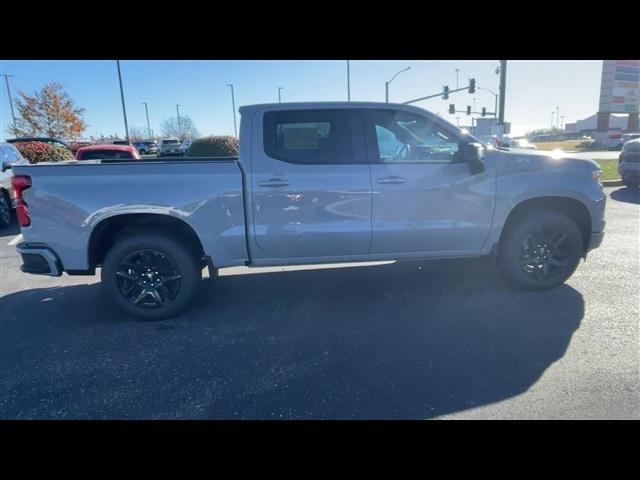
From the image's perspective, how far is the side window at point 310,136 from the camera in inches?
152

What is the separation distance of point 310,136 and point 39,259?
2898mm

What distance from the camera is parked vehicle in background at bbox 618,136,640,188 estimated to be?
10609mm

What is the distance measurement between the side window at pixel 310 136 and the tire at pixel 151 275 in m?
1.40

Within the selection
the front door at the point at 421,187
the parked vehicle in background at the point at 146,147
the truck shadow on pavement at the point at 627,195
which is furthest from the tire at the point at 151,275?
the parked vehicle in background at the point at 146,147

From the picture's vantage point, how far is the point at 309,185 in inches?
149

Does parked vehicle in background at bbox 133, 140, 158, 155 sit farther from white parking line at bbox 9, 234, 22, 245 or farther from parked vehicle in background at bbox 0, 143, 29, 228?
white parking line at bbox 9, 234, 22, 245

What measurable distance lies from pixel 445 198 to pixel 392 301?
125cm

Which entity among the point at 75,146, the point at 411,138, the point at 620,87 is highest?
Result: the point at 620,87

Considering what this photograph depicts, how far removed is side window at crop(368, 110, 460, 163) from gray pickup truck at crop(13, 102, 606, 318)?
1 centimetres

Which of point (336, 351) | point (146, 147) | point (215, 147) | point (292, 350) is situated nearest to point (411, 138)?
point (336, 351)

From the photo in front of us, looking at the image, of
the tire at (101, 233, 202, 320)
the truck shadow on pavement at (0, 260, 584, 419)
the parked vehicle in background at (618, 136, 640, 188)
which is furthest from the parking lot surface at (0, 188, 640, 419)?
the parked vehicle in background at (618, 136, 640, 188)

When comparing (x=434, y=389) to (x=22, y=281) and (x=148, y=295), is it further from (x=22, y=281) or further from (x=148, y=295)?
(x=22, y=281)

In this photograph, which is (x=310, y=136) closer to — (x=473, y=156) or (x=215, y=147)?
(x=473, y=156)

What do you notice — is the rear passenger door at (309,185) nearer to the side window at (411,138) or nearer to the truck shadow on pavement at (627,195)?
the side window at (411,138)
